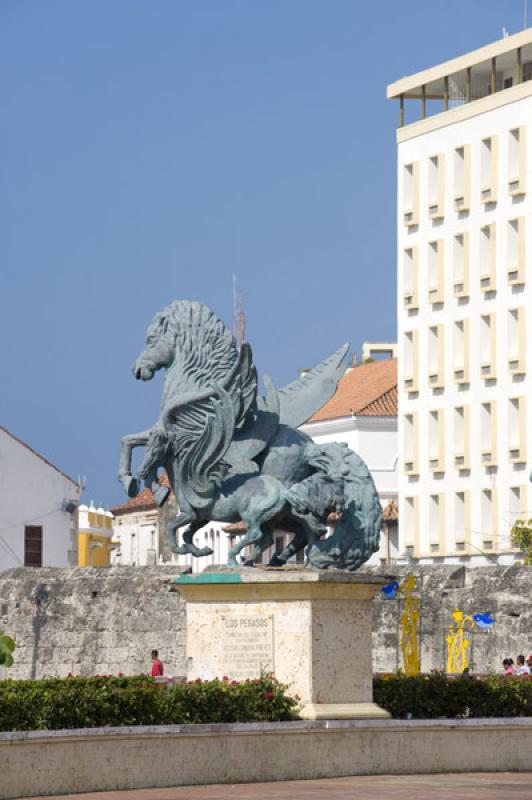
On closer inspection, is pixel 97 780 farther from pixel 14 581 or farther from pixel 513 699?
pixel 14 581

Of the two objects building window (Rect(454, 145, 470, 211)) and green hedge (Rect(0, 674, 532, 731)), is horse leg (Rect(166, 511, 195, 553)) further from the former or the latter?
building window (Rect(454, 145, 470, 211))

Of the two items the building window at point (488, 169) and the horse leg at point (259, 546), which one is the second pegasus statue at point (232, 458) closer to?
the horse leg at point (259, 546)

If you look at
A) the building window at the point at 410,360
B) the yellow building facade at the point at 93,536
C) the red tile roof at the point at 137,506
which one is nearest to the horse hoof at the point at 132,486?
the building window at the point at 410,360

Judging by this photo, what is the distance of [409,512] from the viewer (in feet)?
237

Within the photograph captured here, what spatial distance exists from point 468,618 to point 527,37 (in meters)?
33.6

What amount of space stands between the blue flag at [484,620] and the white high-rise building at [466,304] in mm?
31069

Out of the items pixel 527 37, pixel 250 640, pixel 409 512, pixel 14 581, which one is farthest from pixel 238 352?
pixel 409 512

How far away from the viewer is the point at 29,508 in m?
62.3

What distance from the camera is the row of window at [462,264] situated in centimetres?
6719

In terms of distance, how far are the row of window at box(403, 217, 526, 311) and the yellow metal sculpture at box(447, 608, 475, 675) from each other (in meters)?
32.7

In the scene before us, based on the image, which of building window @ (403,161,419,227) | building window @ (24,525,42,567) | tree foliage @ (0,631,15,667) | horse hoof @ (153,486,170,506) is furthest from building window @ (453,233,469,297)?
tree foliage @ (0,631,15,667)

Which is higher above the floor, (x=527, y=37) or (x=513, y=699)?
(x=527, y=37)

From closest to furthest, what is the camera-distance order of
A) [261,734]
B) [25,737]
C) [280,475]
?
[25,737]
[261,734]
[280,475]

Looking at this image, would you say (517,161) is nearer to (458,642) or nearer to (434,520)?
(434,520)
